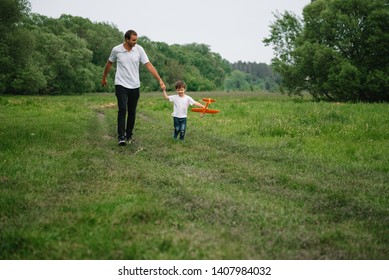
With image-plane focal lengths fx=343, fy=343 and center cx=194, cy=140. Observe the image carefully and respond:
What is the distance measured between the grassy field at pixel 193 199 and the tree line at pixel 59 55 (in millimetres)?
22953

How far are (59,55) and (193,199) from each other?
2748 inches

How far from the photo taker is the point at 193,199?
17.1ft

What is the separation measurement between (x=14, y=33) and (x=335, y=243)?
1271 inches

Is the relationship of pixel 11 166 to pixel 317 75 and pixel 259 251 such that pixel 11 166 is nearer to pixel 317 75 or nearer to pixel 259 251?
pixel 259 251

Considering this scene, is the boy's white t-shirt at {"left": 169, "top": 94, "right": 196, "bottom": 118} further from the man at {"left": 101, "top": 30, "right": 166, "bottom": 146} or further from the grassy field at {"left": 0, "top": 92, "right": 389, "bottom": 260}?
the grassy field at {"left": 0, "top": 92, "right": 389, "bottom": 260}

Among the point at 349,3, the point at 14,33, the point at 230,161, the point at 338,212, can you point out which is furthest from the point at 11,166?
the point at 349,3

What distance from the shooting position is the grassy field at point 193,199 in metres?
3.67

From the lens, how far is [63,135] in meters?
11.5

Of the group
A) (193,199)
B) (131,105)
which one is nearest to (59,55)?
(131,105)

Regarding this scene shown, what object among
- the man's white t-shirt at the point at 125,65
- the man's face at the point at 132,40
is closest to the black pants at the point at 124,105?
the man's white t-shirt at the point at 125,65

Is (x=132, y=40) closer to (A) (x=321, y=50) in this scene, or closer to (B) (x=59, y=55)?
(A) (x=321, y=50)

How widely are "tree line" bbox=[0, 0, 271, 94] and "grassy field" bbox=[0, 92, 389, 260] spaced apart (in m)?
23.0

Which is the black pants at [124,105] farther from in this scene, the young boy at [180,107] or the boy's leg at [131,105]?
the young boy at [180,107]

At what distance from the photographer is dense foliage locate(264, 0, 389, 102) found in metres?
32.0
